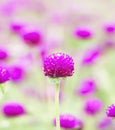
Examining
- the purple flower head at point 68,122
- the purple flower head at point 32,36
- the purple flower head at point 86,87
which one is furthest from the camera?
the purple flower head at point 32,36

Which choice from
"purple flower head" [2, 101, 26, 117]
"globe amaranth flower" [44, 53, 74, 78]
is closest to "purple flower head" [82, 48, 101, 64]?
"purple flower head" [2, 101, 26, 117]

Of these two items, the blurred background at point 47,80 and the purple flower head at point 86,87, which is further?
the purple flower head at point 86,87

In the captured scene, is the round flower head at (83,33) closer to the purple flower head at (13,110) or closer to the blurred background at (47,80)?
the blurred background at (47,80)

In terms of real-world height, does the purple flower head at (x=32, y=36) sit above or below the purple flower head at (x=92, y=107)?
above

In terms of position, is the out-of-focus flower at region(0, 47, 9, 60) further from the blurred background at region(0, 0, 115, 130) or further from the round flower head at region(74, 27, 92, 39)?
the round flower head at region(74, 27, 92, 39)

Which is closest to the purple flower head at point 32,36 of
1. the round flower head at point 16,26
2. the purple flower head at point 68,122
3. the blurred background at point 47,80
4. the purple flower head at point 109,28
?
the blurred background at point 47,80

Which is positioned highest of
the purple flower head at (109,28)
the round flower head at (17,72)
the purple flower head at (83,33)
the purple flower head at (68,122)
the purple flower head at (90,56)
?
the purple flower head at (109,28)

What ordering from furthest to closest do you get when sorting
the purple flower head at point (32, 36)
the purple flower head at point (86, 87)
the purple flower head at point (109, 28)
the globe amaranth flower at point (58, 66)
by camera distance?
1. the purple flower head at point (109, 28)
2. the purple flower head at point (32, 36)
3. the purple flower head at point (86, 87)
4. the globe amaranth flower at point (58, 66)

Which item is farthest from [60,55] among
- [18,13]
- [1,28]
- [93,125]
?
[18,13]
